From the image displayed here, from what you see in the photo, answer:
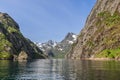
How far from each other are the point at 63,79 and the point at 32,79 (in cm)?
1194

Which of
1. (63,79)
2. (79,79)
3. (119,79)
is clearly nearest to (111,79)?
(119,79)

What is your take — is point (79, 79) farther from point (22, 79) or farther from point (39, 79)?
point (22, 79)

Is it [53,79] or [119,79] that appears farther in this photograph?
[53,79]

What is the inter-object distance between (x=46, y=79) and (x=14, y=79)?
1195 cm

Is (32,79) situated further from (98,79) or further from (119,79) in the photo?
(119,79)

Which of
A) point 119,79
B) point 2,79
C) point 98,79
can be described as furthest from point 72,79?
point 2,79

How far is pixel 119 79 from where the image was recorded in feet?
311

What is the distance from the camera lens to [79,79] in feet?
322

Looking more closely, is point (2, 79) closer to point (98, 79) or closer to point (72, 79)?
point (72, 79)

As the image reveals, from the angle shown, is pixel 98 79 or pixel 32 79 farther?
pixel 32 79

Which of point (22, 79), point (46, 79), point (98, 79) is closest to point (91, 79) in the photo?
point (98, 79)

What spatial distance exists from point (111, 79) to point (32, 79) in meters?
29.6

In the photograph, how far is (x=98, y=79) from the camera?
9619cm

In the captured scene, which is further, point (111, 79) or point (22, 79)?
point (22, 79)
